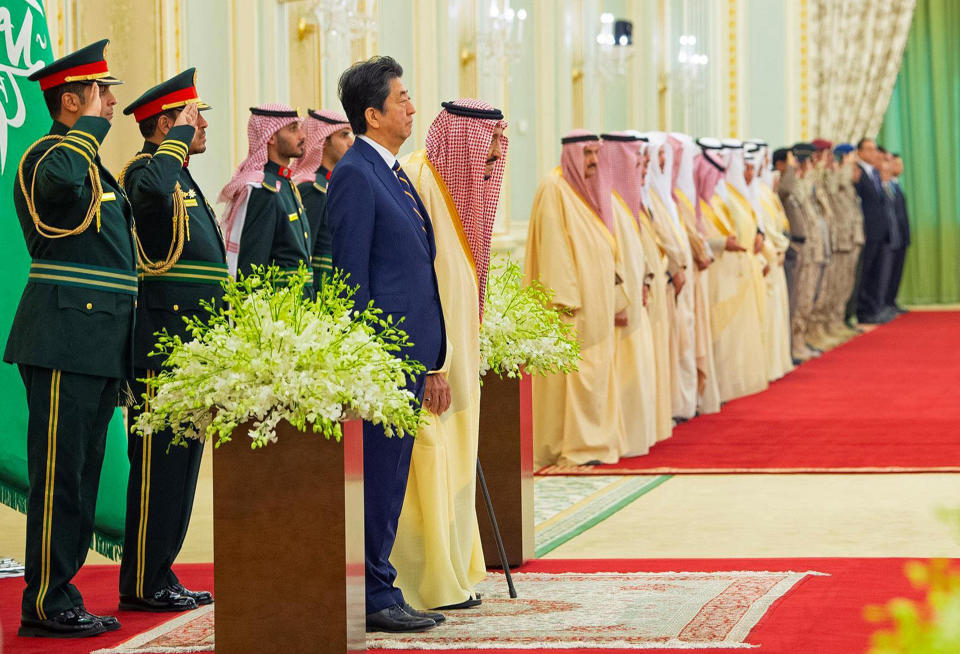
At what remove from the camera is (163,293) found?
4.01 m

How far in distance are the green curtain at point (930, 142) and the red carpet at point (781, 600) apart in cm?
1461

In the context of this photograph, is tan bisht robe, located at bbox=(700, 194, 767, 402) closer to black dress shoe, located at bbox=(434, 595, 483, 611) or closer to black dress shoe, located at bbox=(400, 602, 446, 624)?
black dress shoe, located at bbox=(434, 595, 483, 611)

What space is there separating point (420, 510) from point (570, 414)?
330 cm

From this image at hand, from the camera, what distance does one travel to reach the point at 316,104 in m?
7.81

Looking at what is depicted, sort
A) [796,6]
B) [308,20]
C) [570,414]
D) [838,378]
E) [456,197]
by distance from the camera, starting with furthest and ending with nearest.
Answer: [796,6], [838,378], [308,20], [570,414], [456,197]

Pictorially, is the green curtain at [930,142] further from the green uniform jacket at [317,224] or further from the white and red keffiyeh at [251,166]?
the white and red keffiyeh at [251,166]

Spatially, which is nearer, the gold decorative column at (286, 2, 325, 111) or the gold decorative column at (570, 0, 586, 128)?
the gold decorative column at (286, 2, 325, 111)

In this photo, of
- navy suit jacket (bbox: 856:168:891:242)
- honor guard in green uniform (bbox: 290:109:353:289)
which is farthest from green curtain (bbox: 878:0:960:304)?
honor guard in green uniform (bbox: 290:109:353:289)

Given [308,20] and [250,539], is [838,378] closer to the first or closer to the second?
[308,20]

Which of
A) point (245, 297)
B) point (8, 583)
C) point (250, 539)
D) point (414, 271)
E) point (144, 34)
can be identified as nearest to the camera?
point (250, 539)

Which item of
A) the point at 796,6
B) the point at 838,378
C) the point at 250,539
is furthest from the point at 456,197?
the point at 796,6

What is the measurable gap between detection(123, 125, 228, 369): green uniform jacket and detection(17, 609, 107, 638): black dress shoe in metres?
0.71

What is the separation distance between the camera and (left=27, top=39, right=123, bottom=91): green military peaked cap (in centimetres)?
372

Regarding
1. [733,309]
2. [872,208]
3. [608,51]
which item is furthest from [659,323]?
[872,208]
